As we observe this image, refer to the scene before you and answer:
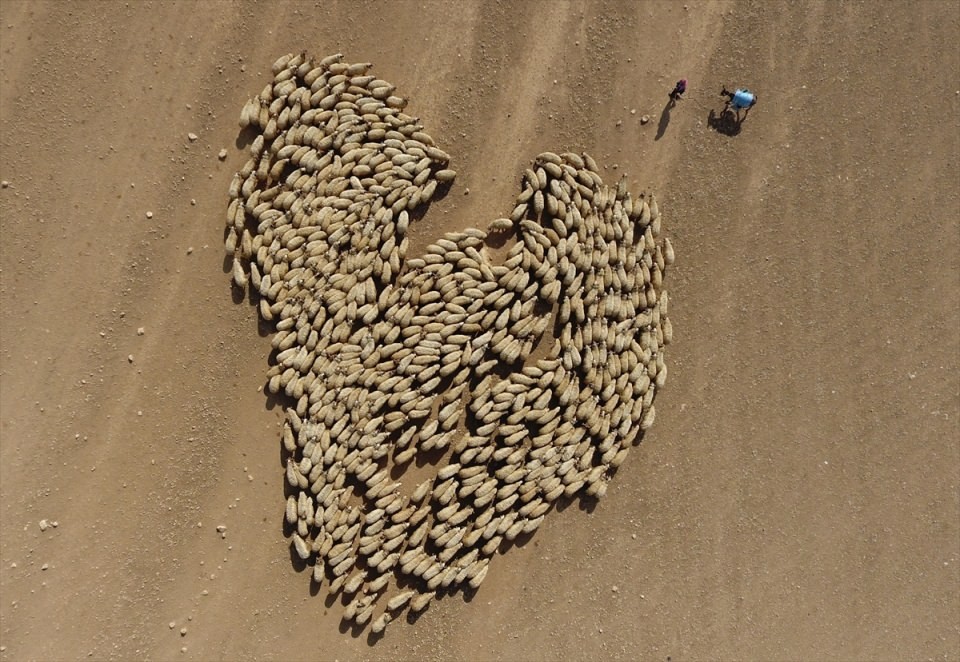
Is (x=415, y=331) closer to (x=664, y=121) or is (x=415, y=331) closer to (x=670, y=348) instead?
(x=670, y=348)

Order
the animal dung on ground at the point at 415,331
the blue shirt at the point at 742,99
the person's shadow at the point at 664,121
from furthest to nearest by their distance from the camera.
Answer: the person's shadow at the point at 664,121, the blue shirt at the point at 742,99, the animal dung on ground at the point at 415,331

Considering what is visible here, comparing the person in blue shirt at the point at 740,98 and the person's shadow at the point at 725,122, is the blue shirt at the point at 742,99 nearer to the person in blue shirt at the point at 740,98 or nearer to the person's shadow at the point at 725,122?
the person in blue shirt at the point at 740,98

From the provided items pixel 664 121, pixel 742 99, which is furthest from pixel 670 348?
pixel 742 99

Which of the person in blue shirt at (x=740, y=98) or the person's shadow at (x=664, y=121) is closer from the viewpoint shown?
the person in blue shirt at (x=740, y=98)

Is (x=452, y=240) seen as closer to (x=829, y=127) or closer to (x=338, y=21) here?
(x=338, y=21)

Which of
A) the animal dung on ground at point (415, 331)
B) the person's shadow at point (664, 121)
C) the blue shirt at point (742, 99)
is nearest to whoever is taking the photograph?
the animal dung on ground at point (415, 331)

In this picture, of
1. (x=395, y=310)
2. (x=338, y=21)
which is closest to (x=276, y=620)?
(x=395, y=310)

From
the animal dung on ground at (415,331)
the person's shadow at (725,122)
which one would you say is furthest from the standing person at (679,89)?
the animal dung on ground at (415,331)
